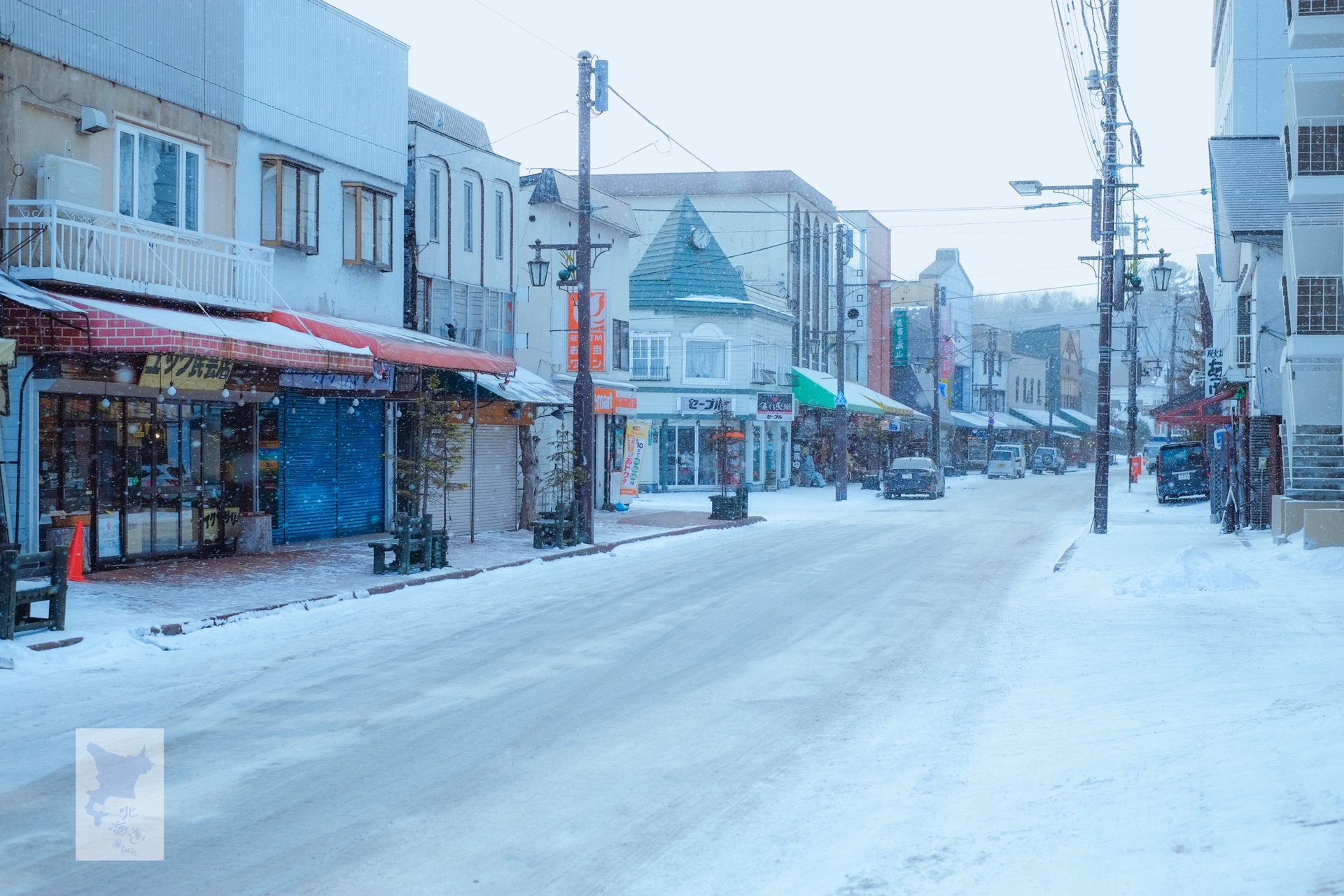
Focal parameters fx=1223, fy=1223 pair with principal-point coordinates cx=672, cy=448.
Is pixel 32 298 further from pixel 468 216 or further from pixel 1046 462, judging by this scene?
pixel 1046 462

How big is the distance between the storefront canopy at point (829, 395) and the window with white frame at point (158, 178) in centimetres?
2969

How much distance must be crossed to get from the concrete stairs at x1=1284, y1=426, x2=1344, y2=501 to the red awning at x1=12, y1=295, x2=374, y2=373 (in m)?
17.5

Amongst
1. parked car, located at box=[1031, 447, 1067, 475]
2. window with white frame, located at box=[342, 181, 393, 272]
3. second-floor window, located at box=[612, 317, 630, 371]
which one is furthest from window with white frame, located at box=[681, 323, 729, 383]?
parked car, located at box=[1031, 447, 1067, 475]

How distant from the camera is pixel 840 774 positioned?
7156mm

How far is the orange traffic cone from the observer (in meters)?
14.5

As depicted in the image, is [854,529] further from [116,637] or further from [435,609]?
[116,637]

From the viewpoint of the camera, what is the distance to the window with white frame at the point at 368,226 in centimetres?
2166

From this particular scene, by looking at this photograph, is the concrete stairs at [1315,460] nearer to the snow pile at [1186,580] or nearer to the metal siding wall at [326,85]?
the snow pile at [1186,580]

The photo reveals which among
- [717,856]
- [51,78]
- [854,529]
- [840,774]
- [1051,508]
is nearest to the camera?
[717,856]

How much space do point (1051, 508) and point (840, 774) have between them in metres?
31.8

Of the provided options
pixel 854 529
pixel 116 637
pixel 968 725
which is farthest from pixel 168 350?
pixel 854 529

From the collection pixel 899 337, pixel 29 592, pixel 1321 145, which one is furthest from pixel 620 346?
pixel 899 337

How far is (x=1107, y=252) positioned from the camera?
86.8 feet

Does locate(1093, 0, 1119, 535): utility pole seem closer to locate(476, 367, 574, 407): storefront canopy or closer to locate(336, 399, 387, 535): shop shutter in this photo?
locate(476, 367, 574, 407): storefront canopy
